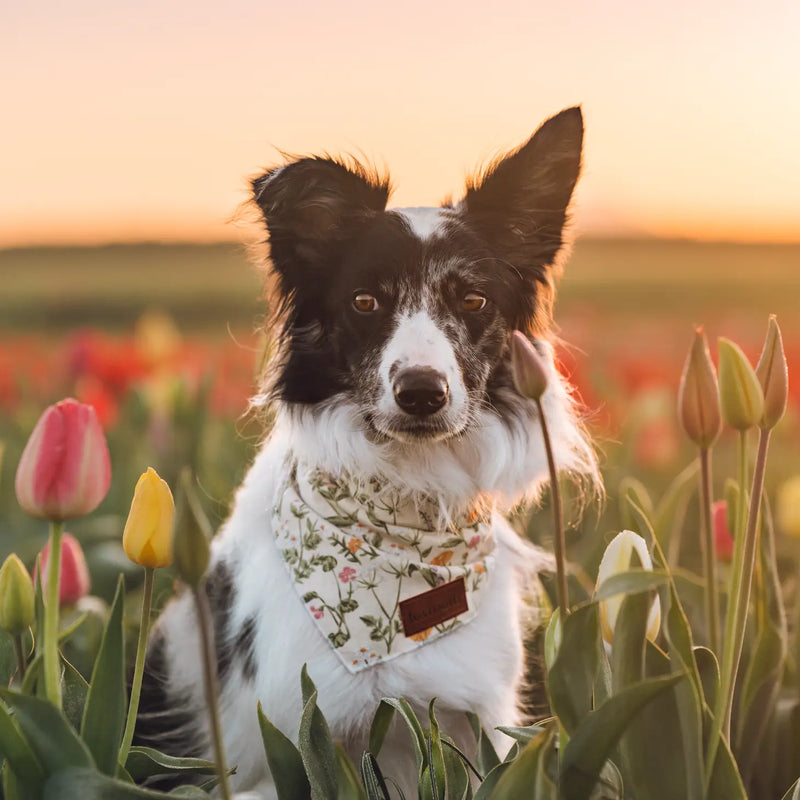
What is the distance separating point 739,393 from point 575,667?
44cm

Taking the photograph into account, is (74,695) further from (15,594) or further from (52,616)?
(52,616)

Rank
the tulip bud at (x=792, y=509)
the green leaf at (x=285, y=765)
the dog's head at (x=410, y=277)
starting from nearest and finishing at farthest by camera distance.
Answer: the green leaf at (x=285, y=765), the tulip bud at (x=792, y=509), the dog's head at (x=410, y=277)

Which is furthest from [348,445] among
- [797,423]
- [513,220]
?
[797,423]

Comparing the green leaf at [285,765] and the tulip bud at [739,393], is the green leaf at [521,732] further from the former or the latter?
the tulip bud at [739,393]

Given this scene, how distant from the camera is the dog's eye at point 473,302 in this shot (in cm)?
273

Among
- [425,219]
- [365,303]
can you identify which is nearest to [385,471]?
[365,303]

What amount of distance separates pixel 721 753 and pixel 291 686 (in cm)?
129

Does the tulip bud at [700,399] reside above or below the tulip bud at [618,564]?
above

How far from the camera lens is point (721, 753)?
1374mm

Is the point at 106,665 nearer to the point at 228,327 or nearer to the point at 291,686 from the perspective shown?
the point at 291,686

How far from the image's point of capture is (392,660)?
8.05ft

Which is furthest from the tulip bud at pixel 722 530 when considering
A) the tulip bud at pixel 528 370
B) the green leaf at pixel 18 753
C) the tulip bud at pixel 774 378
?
the green leaf at pixel 18 753

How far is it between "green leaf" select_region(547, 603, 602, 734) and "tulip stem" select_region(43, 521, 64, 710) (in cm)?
68

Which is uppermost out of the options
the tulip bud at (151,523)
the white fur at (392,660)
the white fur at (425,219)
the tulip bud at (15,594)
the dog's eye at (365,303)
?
the white fur at (425,219)
